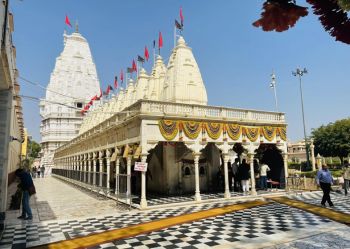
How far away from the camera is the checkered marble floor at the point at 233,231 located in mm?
7551

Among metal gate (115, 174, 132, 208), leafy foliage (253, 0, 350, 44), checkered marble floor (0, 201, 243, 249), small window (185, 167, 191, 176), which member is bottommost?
checkered marble floor (0, 201, 243, 249)

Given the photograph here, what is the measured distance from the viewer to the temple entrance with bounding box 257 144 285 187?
1944 cm

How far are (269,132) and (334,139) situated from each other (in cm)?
3628

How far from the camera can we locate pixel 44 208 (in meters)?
14.2

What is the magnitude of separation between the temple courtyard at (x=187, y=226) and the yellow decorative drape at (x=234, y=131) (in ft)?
14.4

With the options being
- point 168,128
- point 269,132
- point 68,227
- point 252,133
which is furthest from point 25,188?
point 269,132

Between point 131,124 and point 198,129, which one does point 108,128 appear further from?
point 198,129

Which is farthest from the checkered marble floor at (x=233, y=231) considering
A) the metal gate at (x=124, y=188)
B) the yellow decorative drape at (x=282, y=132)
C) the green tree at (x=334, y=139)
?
the green tree at (x=334, y=139)

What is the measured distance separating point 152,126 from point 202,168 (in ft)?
24.4

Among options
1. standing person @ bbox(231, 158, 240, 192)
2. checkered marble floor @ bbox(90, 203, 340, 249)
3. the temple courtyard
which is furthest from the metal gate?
standing person @ bbox(231, 158, 240, 192)

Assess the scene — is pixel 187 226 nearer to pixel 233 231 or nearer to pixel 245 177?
pixel 233 231

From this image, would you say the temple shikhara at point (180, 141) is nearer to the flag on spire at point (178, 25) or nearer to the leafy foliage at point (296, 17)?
the flag on spire at point (178, 25)

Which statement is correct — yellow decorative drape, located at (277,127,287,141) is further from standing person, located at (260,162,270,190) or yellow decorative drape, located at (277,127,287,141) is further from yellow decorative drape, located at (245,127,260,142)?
standing person, located at (260,162,270,190)

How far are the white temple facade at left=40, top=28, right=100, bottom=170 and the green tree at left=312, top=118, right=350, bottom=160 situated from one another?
178 feet
